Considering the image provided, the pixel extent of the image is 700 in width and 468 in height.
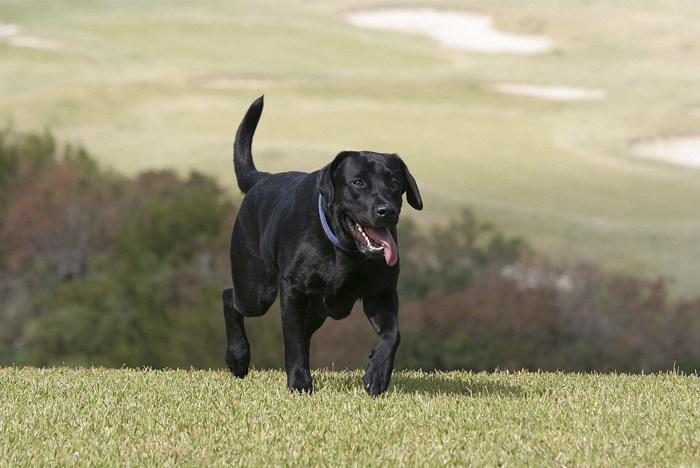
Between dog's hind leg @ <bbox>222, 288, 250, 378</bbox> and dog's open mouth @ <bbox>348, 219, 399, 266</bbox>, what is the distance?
7.17ft

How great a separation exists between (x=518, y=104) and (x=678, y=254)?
32983 millimetres

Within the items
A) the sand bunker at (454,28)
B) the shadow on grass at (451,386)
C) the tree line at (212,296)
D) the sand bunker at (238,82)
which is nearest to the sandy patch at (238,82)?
the sand bunker at (238,82)

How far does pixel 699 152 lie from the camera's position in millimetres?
99750

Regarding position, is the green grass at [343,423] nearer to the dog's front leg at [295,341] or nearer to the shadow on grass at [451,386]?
the shadow on grass at [451,386]

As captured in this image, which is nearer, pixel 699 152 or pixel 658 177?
pixel 658 177

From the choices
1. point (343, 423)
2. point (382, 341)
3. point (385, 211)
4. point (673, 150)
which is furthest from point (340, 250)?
point (673, 150)

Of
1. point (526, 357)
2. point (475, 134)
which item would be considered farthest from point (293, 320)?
point (475, 134)

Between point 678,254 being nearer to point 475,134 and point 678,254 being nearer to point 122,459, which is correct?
point 475,134

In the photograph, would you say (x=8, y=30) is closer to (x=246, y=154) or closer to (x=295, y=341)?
(x=246, y=154)

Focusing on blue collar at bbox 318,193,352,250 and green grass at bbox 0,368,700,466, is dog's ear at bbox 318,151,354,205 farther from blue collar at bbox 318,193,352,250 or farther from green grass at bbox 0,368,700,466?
green grass at bbox 0,368,700,466

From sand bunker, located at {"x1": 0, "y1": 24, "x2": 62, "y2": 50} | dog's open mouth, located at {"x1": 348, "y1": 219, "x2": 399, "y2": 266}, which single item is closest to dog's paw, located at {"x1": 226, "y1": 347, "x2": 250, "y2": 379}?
dog's open mouth, located at {"x1": 348, "y1": 219, "x2": 399, "y2": 266}

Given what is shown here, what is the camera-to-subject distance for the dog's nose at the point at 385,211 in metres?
8.34

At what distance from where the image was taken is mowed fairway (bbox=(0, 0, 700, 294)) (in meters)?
82.2

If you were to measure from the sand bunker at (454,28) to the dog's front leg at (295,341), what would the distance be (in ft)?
379
